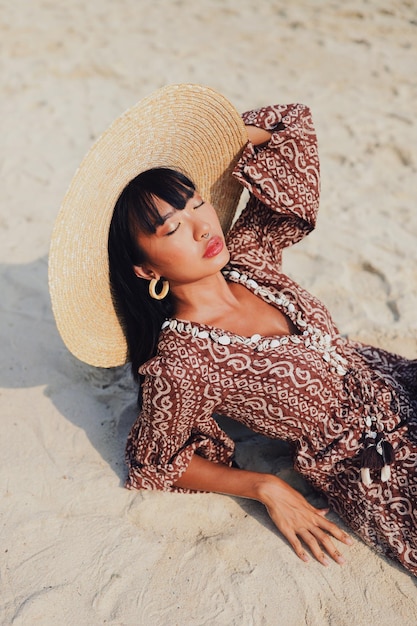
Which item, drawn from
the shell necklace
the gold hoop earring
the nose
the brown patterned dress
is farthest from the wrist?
the nose

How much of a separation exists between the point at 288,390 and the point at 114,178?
38.9 inches

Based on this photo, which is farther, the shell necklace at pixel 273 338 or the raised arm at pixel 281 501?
the raised arm at pixel 281 501

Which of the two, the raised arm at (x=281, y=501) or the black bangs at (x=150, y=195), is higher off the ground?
the black bangs at (x=150, y=195)

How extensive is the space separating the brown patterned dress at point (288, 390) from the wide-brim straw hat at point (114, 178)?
162 millimetres

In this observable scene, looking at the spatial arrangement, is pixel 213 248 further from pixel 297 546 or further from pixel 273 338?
pixel 297 546

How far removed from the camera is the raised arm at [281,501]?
236cm

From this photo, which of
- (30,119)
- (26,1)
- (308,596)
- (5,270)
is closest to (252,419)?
(308,596)

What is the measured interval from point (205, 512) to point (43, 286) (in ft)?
5.89

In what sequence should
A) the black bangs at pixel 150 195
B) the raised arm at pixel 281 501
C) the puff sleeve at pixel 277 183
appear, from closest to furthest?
the black bangs at pixel 150 195 → the raised arm at pixel 281 501 → the puff sleeve at pixel 277 183

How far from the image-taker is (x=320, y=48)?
6.17 m

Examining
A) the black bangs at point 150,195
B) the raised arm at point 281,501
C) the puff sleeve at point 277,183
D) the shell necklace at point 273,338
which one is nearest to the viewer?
the black bangs at point 150,195


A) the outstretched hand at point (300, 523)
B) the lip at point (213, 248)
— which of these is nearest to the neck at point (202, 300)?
the lip at point (213, 248)

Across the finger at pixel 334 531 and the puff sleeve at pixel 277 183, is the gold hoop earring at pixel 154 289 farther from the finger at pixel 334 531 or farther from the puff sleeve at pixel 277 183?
the finger at pixel 334 531

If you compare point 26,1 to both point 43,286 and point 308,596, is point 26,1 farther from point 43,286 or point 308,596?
point 308,596
